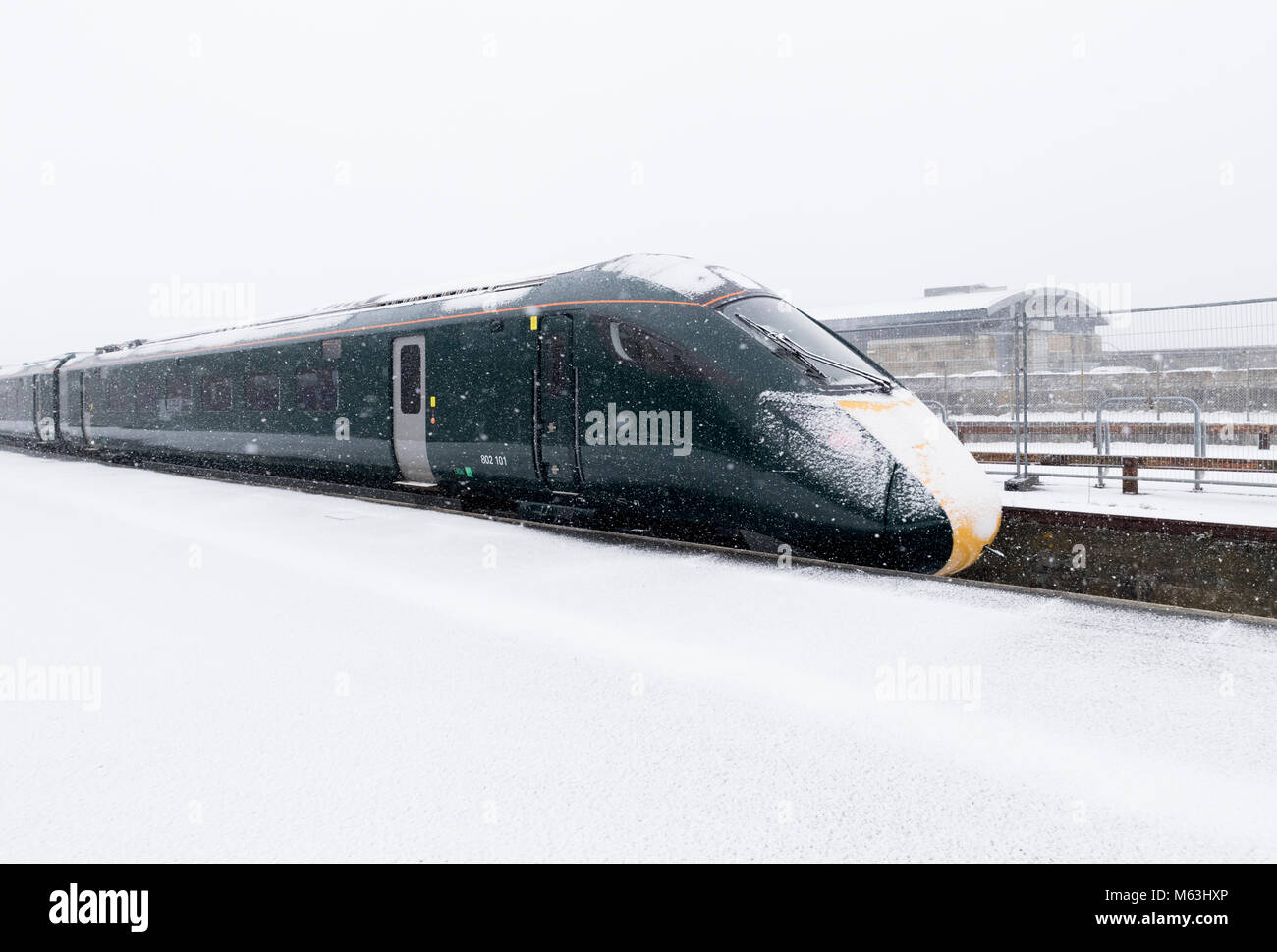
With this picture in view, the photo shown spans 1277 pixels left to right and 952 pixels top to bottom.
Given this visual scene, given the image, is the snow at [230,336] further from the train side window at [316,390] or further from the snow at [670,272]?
the snow at [670,272]

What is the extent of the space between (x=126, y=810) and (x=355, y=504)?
26.0ft

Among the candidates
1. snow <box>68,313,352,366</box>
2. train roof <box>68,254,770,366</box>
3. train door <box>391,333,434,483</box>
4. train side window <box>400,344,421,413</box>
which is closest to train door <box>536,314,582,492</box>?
train roof <box>68,254,770,366</box>

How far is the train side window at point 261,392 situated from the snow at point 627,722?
685 cm

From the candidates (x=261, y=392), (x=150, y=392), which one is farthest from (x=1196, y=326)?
(x=150, y=392)

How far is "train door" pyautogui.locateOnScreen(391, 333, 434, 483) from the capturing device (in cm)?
995

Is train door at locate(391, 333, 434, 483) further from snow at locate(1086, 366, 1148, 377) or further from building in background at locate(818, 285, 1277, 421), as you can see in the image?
snow at locate(1086, 366, 1148, 377)

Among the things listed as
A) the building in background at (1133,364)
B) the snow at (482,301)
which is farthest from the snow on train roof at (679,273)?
the building in background at (1133,364)

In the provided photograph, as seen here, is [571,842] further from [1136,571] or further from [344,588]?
[1136,571]

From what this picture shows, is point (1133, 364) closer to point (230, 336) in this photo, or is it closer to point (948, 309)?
point (230, 336)

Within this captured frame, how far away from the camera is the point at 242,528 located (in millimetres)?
8586

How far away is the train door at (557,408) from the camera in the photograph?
8.05 meters

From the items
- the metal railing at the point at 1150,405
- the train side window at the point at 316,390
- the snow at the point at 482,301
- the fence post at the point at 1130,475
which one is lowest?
the fence post at the point at 1130,475

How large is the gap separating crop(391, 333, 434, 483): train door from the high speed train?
0.02 m

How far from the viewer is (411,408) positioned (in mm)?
10125
